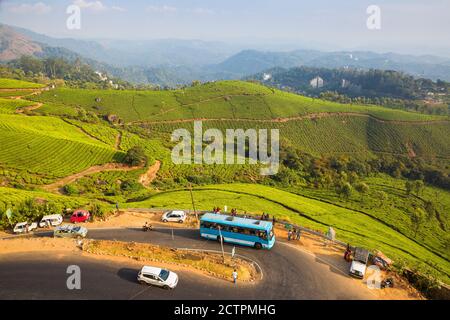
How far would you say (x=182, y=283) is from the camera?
29.8m

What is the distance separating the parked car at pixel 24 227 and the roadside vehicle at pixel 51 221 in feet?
2.80

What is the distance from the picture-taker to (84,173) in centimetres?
7181

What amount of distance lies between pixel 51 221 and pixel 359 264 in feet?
118

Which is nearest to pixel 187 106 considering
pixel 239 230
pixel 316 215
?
pixel 316 215

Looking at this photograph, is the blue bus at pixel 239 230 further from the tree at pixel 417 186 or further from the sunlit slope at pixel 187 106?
the sunlit slope at pixel 187 106

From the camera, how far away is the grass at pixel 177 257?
104 feet

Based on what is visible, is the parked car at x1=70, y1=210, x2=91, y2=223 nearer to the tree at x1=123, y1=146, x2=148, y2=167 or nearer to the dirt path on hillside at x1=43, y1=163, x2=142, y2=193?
the dirt path on hillside at x1=43, y1=163, x2=142, y2=193

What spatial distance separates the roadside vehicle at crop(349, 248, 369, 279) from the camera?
1214 inches

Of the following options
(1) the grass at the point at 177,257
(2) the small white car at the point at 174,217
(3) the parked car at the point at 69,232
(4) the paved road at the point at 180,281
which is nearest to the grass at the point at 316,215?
(2) the small white car at the point at 174,217

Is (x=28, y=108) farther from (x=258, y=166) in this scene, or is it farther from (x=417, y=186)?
(x=417, y=186)

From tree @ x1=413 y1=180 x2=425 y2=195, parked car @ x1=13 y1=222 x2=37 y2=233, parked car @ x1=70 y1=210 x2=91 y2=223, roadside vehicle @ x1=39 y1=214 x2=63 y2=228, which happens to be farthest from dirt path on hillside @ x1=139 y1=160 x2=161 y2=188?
tree @ x1=413 y1=180 x2=425 y2=195

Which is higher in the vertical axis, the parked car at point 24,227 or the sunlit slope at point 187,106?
the sunlit slope at point 187,106

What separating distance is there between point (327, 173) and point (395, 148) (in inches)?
3079

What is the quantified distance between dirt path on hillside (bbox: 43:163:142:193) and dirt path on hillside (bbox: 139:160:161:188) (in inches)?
115
